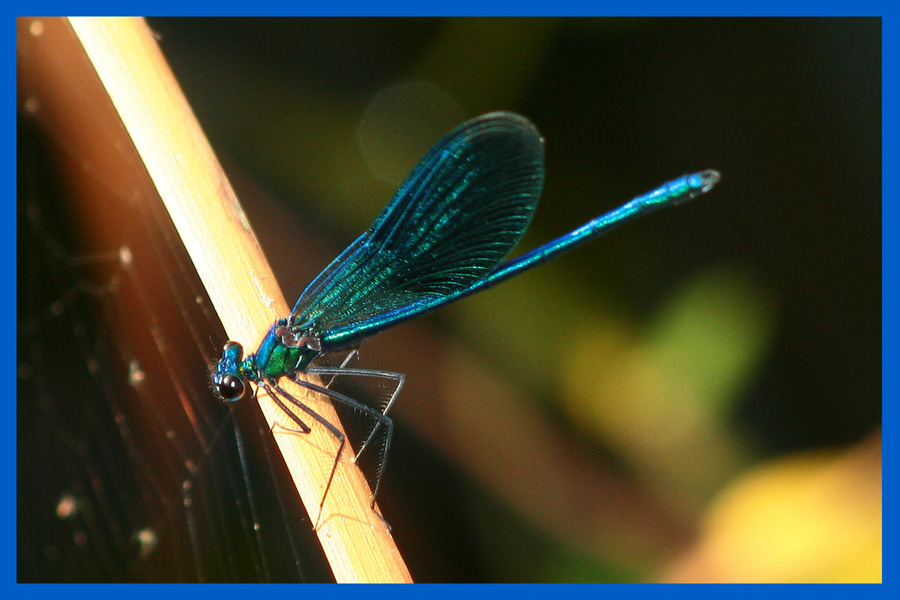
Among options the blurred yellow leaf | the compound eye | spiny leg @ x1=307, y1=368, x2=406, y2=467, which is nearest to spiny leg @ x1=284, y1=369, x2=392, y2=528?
spiny leg @ x1=307, y1=368, x2=406, y2=467

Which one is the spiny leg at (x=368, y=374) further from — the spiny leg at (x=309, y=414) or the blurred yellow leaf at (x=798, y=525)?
the blurred yellow leaf at (x=798, y=525)

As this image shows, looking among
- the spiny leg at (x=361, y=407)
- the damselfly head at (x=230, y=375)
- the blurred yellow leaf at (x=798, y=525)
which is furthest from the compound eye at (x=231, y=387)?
the blurred yellow leaf at (x=798, y=525)

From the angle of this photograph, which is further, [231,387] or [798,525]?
[798,525]

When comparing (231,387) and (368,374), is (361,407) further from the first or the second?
(231,387)

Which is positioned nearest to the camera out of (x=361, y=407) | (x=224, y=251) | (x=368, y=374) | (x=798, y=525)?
(x=224, y=251)

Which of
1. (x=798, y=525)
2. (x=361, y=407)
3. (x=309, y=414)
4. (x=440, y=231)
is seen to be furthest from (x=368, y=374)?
(x=798, y=525)

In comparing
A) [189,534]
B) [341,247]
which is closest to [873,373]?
[341,247]
